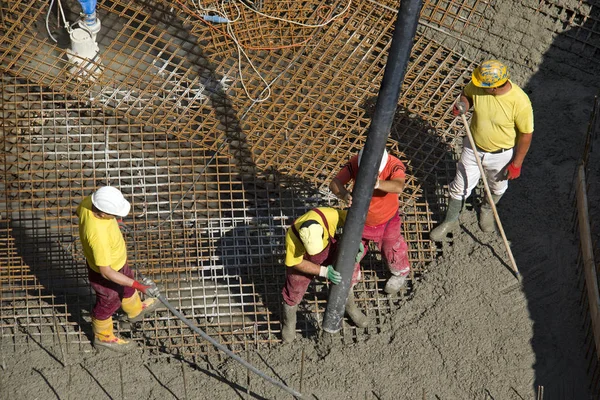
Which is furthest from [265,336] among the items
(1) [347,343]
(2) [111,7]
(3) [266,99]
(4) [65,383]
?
(2) [111,7]

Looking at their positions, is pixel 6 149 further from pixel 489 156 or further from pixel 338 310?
pixel 489 156

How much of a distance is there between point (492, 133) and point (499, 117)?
174 mm

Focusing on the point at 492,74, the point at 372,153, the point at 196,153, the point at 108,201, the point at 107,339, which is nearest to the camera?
the point at 372,153

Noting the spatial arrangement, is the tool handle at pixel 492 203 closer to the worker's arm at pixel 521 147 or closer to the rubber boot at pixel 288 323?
the worker's arm at pixel 521 147

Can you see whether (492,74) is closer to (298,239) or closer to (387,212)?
(387,212)

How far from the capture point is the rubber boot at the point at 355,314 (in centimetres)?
754

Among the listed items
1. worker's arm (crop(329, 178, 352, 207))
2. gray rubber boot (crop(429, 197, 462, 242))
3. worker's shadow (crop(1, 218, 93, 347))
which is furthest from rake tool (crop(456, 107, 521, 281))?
worker's shadow (crop(1, 218, 93, 347))

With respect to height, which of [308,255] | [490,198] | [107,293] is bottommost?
[107,293]

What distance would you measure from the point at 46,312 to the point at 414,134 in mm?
3895

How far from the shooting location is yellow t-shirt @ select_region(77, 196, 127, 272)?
6.75m

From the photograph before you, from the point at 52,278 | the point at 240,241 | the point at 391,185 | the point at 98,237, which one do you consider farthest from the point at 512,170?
the point at 52,278

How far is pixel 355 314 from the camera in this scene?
7.61 metres

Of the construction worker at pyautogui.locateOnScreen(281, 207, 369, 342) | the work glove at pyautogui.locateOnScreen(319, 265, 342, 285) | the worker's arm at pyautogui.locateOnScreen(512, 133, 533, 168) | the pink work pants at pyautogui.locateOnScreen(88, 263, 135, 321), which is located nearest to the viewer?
the construction worker at pyautogui.locateOnScreen(281, 207, 369, 342)

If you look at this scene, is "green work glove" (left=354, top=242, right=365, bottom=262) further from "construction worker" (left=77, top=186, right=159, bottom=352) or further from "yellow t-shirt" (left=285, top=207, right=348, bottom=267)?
"construction worker" (left=77, top=186, right=159, bottom=352)
